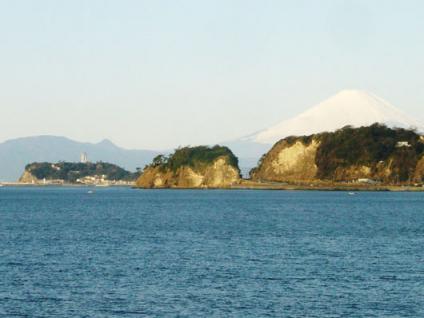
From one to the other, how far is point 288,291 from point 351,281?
6.14 m

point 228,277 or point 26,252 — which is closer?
point 228,277

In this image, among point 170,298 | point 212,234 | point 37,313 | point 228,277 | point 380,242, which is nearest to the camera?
point 37,313

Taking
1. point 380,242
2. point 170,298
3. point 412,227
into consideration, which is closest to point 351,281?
point 170,298

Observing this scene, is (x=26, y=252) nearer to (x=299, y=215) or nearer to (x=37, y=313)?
(x=37, y=313)

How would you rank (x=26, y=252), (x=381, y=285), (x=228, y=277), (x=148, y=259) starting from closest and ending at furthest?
1. (x=381, y=285)
2. (x=228, y=277)
3. (x=148, y=259)
4. (x=26, y=252)

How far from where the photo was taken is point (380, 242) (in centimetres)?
9419

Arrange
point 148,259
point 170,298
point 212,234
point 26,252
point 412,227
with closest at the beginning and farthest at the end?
point 170,298 → point 148,259 → point 26,252 → point 212,234 → point 412,227

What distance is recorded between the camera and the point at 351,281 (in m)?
62.7

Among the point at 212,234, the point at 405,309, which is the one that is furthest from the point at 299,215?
the point at 405,309

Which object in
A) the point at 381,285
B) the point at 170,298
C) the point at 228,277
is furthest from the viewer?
the point at 228,277

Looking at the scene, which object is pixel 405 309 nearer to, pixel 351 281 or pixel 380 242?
pixel 351 281

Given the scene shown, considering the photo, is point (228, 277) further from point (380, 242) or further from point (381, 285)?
point (380, 242)

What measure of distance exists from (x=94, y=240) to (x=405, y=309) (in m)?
50.0

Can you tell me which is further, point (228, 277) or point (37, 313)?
point (228, 277)
